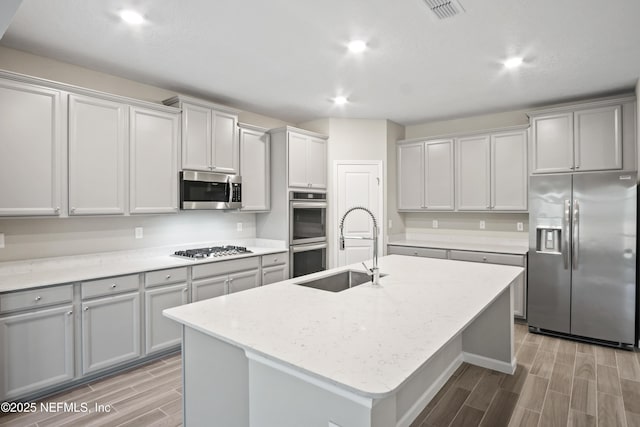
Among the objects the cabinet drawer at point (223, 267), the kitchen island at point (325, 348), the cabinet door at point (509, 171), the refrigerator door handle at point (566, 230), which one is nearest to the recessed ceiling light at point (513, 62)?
the cabinet door at point (509, 171)

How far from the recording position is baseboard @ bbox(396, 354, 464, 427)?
7.32 ft

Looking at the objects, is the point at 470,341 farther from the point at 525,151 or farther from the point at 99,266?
the point at 99,266

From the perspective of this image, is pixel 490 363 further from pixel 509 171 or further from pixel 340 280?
pixel 509 171

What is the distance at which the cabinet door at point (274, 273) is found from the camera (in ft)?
13.4

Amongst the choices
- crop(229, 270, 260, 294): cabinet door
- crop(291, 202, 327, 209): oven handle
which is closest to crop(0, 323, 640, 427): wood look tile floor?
crop(229, 270, 260, 294): cabinet door

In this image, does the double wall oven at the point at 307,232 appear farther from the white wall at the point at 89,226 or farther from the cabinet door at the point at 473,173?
the cabinet door at the point at 473,173

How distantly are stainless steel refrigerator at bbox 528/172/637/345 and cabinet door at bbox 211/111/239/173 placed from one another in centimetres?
331

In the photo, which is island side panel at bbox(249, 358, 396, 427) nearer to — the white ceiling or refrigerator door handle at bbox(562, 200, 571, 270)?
the white ceiling

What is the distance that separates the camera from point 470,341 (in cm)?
306

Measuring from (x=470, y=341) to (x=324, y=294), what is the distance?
1711 millimetres

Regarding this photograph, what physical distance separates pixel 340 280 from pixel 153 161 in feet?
6.94

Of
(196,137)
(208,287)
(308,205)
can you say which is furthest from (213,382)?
(308,205)

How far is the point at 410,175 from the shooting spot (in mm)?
5191

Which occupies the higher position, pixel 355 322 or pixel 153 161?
pixel 153 161
